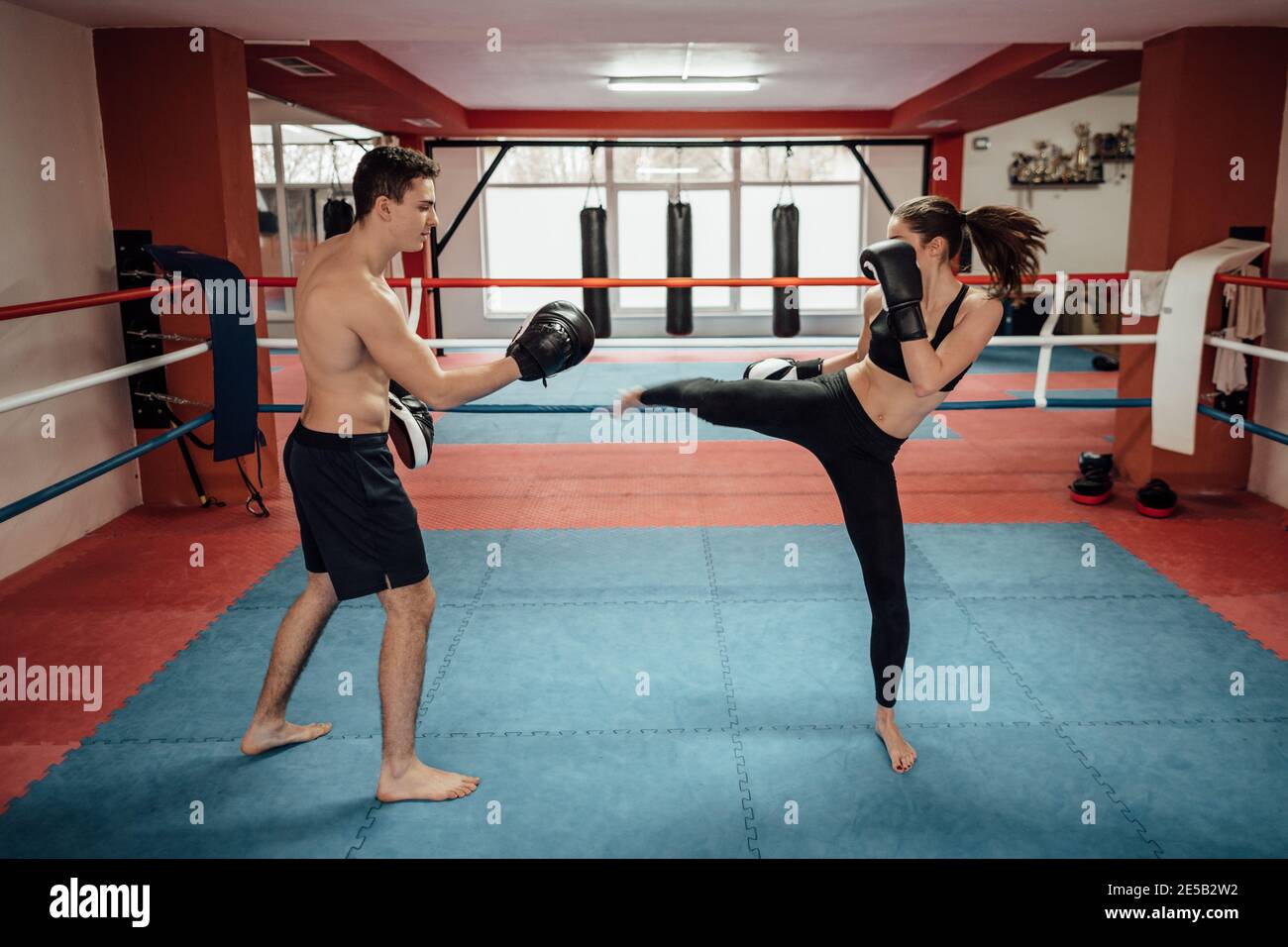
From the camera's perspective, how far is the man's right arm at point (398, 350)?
188cm

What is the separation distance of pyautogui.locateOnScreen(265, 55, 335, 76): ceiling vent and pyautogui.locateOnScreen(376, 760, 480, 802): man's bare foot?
3.98 m

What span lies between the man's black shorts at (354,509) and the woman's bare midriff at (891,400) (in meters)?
0.99

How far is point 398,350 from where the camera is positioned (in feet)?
6.18

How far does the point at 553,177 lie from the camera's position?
11.1 m

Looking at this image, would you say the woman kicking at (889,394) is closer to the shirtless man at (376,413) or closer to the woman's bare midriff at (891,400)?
the woman's bare midriff at (891,400)

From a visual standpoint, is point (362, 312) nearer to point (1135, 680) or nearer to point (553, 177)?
point (1135, 680)

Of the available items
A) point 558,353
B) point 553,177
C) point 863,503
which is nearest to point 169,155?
point 558,353

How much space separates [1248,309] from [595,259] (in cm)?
623

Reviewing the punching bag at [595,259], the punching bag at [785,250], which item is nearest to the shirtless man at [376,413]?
the punching bag at [595,259]

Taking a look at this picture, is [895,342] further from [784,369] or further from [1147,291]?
[1147,291]

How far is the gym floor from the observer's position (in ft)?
6.46

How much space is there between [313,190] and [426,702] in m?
9.55

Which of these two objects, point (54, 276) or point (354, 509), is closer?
point (354, 509)

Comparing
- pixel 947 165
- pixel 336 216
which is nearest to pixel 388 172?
pixel 336 216
